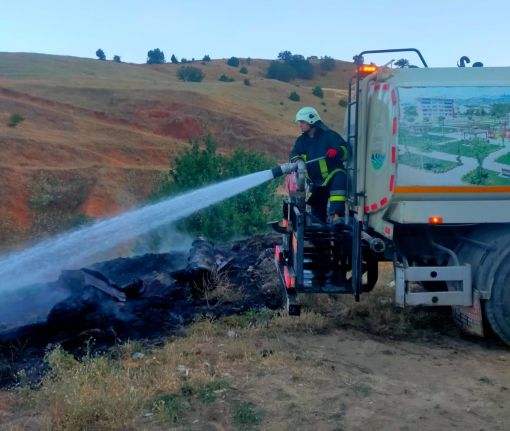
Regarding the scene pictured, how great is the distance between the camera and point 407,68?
6.47 meters

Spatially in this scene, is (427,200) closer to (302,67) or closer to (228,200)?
(228,200)

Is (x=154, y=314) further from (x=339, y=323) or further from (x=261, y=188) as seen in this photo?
(x=261, y=188)

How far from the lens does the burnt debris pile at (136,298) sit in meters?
6.98

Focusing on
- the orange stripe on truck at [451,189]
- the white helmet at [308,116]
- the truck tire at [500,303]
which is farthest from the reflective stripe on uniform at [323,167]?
the truck tire at [500,303]

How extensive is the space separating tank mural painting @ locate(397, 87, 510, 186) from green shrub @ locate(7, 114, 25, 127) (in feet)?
99.5

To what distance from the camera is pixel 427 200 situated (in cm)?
624

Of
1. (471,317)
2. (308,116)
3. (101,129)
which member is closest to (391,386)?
(471,317)

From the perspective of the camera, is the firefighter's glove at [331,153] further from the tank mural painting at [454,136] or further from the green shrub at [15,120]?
the green shrub at [15,120]

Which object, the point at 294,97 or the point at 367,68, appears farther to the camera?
the point at 294,97

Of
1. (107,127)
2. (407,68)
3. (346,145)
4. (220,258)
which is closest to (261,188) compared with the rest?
(220,258)

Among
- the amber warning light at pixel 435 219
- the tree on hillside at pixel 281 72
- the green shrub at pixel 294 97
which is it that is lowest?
the amber warning light at pixel 435 219

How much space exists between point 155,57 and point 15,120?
187ft

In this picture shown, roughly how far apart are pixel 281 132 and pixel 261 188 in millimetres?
31085

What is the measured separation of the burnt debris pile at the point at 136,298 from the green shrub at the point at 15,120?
25539 millimetres
